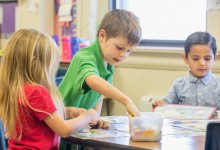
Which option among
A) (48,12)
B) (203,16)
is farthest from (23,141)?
(48,12)

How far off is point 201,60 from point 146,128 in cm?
101

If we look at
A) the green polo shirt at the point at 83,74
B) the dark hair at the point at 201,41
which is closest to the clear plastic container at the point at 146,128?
the green polo shirt at the point at 83,74

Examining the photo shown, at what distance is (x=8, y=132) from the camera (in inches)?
67.9

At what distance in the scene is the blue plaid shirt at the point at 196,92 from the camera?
2.42 meters

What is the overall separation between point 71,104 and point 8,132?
55cm

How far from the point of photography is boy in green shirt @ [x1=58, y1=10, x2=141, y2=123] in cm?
202

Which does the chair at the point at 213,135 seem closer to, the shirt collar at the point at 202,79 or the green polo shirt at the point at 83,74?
the green polo shirt at the point at 83,74

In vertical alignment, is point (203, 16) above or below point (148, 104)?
above

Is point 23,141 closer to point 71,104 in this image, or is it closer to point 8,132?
point 8,132

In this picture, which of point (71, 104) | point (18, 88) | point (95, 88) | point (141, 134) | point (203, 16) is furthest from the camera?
point (203, 16)

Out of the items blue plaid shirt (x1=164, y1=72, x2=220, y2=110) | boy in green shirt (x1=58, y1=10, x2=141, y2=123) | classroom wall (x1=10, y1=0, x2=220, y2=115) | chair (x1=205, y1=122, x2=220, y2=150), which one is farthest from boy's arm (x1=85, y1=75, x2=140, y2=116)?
classroom wall (x1=10, y1=0, x2=220, y2=115)

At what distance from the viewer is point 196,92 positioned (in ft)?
8.05

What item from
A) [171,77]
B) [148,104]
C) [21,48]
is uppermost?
[21,48]

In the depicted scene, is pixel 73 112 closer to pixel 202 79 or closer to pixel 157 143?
pixel 157 143
